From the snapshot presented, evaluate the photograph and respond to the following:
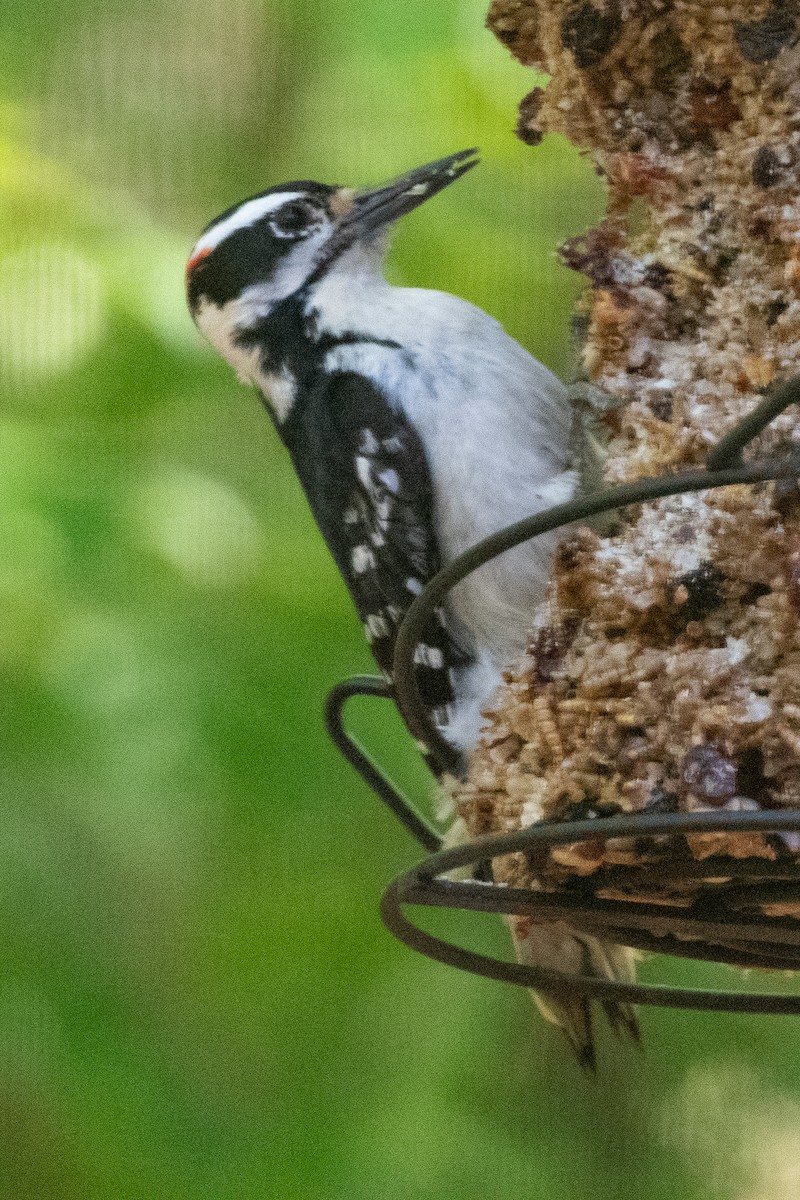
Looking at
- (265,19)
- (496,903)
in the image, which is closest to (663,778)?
(496,903)

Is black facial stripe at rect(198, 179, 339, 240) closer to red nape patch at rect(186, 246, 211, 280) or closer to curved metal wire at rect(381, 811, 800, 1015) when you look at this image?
red nape patch at rect(186, 246, 211, 280)

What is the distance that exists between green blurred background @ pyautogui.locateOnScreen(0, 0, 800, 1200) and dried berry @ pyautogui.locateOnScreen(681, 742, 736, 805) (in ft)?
4.05

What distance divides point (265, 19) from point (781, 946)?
1648 millimetres

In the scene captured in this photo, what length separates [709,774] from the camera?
0.83 metres

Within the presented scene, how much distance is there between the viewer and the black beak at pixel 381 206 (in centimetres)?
142

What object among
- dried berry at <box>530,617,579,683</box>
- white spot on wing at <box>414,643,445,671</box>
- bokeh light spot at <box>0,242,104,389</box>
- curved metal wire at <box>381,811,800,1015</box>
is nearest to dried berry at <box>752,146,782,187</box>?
dried berry at <box>530,617,579,683</box>

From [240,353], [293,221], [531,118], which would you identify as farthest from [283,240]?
[531,118]

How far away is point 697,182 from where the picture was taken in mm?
1013

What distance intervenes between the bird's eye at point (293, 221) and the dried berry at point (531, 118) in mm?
343

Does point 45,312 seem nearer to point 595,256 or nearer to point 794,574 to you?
point 595,256

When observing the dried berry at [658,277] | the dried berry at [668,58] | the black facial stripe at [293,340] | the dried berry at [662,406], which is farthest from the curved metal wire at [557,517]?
the black facial stripe at [293,340]

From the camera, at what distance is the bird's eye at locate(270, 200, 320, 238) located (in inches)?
57.4

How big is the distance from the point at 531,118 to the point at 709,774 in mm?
625

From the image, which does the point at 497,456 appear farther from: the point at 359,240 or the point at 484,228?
the point at 484,228
